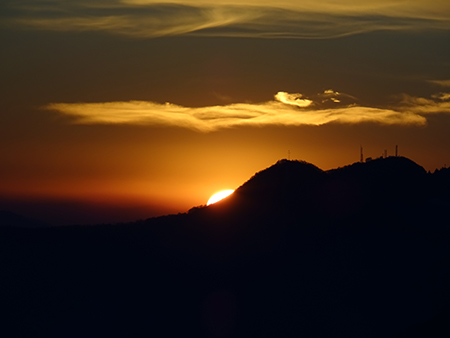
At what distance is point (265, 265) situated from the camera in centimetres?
5472

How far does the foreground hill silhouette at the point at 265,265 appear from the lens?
49.9 m

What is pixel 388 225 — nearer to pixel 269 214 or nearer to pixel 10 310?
pixel 269 214

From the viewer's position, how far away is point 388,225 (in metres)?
56.3

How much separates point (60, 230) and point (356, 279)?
23.2 meters

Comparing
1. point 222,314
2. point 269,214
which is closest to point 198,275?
point 222,314

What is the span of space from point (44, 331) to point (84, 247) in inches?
319

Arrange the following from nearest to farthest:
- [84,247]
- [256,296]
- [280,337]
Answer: [280,337], [256,296], [84,247]

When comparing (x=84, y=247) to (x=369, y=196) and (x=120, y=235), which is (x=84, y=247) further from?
(x=369, y=196)

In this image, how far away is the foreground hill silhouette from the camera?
49.9 m

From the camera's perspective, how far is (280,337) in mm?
48531

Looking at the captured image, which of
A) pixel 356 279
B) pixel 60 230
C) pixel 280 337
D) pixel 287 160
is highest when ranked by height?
pixel 287 160

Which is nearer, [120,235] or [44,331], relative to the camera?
[44,331]

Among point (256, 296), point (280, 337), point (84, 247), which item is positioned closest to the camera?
point (280, 337)

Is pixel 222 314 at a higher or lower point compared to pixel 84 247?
lower
